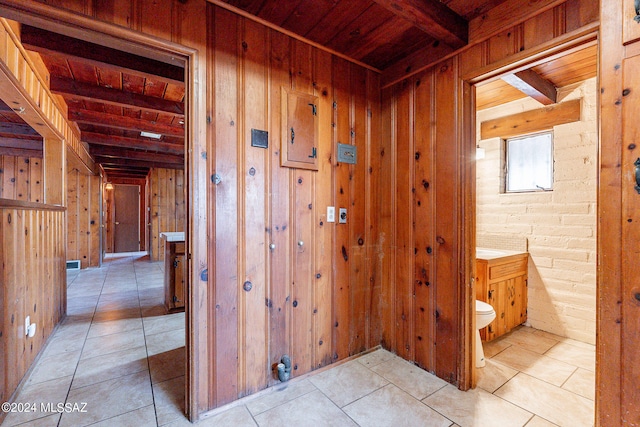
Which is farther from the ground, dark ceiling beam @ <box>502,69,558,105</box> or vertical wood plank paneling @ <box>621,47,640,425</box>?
dark ceiling beam @ <box>502,69,558,105</box>

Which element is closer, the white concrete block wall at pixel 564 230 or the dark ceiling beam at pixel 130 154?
the white concrete block wall at pixel 564 230

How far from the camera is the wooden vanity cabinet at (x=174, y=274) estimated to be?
325 cm

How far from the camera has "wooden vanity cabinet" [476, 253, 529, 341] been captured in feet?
8.27

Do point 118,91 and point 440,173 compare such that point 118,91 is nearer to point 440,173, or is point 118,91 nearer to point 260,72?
point 260,72

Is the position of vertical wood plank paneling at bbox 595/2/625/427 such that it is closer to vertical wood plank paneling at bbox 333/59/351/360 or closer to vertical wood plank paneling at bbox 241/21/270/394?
vertical wood plank paneling at bbox 333/59/351/360

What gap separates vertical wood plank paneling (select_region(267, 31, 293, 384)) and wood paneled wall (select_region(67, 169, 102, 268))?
6186 millimetres

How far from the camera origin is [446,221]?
197cm

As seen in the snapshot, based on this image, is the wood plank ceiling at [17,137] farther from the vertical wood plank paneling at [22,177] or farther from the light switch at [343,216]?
the light switch at [343,216]

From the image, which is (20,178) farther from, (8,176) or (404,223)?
(404,223)

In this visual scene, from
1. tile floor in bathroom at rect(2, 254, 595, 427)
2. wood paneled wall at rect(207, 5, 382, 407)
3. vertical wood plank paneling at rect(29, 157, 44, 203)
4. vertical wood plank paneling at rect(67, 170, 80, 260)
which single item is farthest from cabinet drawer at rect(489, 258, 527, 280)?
vertical wood plank paneling at rect(29, 157, 44, 203)

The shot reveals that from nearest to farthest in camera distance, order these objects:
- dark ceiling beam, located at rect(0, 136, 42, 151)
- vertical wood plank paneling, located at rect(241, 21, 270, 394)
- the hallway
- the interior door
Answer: the hallway < vertical wood plank paneling, located at rect(241, 21, 270, 394) < dark ceiling beam, located at rect(0, 136, 42, 151) < the interior door

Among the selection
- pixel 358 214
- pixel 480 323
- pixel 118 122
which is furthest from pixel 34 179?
pixel 480 323

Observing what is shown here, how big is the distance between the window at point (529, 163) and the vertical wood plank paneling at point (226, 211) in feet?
10.3

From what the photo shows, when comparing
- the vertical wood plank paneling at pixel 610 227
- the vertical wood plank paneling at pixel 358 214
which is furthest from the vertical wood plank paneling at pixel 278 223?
the vertical wood plank paneling at pixel 610 227
